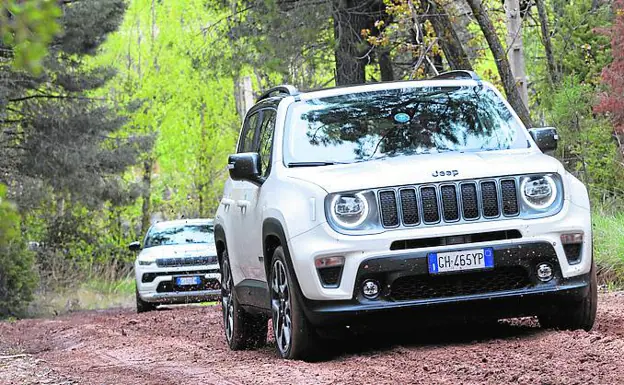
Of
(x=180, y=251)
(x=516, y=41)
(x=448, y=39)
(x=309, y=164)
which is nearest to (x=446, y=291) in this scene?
(x=309, y=164)

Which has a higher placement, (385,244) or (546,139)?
(546,139)

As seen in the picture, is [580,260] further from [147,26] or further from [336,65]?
[147,26]

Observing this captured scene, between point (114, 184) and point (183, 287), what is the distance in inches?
552

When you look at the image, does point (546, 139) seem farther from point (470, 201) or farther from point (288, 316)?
point (288, 316)

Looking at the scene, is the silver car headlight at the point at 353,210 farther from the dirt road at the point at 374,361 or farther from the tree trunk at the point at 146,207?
the tree trunk at the point at 146,207

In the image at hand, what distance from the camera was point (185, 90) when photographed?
45250mm

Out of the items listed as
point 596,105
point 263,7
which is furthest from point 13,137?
point 596,105

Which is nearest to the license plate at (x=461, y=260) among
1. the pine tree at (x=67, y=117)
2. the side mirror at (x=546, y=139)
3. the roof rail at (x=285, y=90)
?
the side mirror at (x=546, y=139)

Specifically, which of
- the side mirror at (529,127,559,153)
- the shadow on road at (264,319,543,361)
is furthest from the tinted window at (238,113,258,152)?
the side mirror at (529,127,559,153)

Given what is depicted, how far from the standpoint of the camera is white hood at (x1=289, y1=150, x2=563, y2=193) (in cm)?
794

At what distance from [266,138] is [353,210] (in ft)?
6.44

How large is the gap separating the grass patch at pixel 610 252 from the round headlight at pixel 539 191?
6.39m

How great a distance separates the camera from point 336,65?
23.4m

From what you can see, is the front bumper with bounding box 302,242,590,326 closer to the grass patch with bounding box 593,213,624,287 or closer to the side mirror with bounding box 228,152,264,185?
the side mirror with bounding box 228,152,264,185
